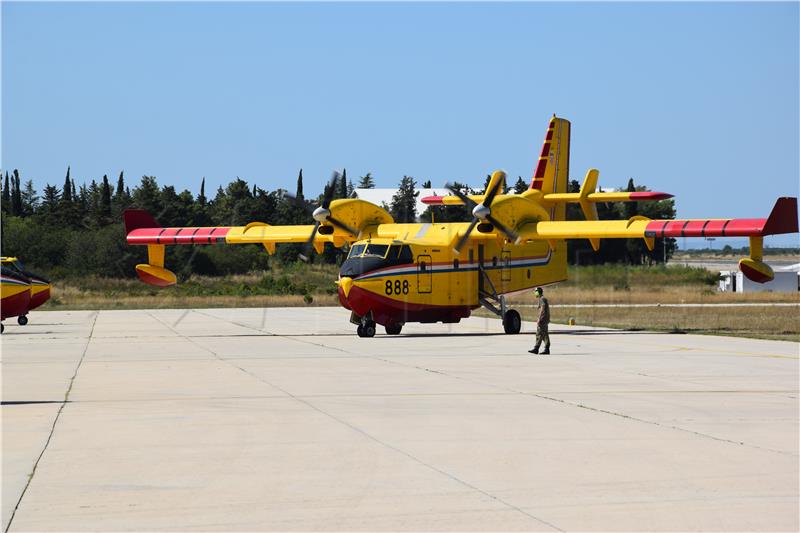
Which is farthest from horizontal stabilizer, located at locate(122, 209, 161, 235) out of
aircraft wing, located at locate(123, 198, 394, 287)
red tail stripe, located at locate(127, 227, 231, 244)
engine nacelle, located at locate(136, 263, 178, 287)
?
engine nacelle, located at locate(136, 263, 178, 287)

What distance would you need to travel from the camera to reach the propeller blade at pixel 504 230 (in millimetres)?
31969

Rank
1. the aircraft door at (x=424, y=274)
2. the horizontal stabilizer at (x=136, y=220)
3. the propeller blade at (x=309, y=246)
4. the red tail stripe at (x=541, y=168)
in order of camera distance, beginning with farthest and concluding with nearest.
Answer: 1. the horizontal stabilizer at (x=136, y=220)
2. the red tail stripe at (x=541, y=168)
3. the propeller blade at (x=309, y=246)
4. the aircraft door at (x=424, y=274)

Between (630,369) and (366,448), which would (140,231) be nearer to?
(630,369)

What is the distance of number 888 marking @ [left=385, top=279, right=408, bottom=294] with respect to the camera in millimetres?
31656

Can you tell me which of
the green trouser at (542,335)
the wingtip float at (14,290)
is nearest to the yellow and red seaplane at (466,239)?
the wingtip float at (14,290)

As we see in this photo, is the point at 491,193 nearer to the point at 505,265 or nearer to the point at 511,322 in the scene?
the point at 505,265

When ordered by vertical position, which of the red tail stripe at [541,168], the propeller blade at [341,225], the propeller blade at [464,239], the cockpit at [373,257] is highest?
the red tail stripe at [541,168]

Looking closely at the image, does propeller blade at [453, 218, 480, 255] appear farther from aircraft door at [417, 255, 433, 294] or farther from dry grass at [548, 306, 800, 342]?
dry grass at [548, 306, 800, 342]

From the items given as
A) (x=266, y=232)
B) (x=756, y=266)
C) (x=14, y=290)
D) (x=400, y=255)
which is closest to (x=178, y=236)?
(x=266, y=232)

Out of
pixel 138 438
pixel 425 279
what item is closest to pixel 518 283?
pixel 425 279

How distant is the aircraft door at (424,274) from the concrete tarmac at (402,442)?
7581 millimetres

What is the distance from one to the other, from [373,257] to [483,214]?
Answer: 11.2 ft

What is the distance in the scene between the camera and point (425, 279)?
32.6 metres

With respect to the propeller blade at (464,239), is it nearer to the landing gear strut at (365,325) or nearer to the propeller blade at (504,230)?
the propeller blade at (504,230)
